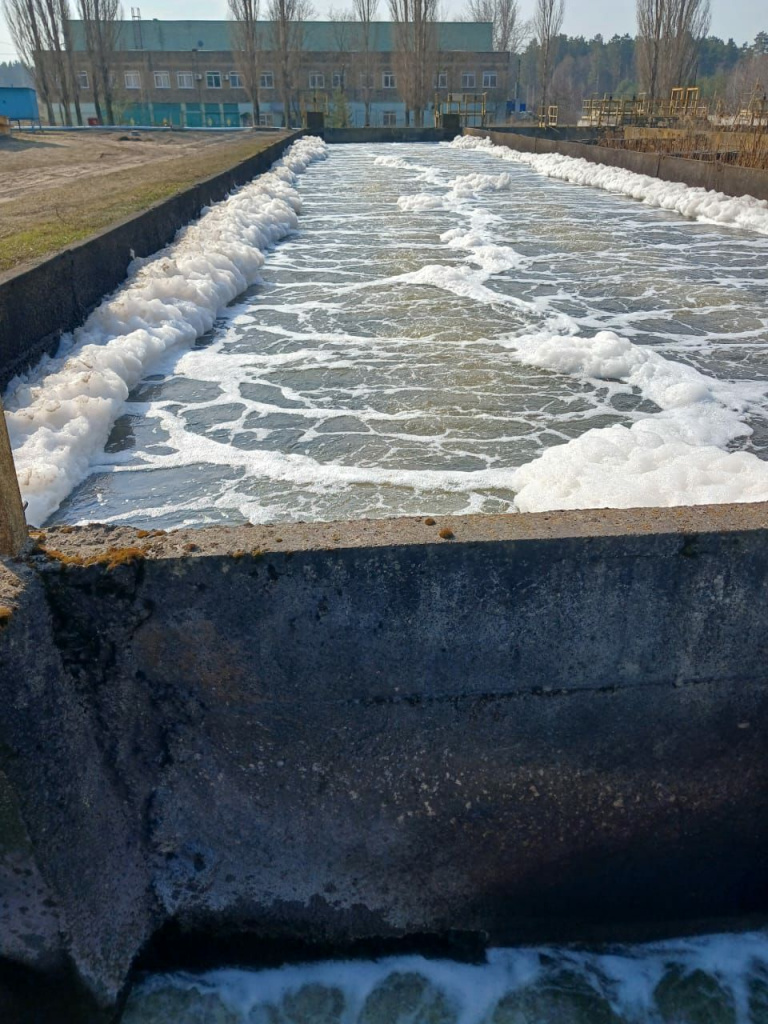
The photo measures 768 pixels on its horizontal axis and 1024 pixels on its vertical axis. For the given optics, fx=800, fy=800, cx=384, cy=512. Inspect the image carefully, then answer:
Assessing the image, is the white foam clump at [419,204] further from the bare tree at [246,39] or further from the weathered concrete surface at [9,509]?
the bare tree at [246,39]

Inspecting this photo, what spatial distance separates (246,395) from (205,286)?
2466mm

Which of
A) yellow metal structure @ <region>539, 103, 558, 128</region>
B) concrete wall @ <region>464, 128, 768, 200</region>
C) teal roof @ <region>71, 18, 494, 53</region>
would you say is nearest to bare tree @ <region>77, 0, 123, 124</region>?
teal roof @ <region>71, 18, 494, 53</region>

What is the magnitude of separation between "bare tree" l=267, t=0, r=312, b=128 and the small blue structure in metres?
13.1

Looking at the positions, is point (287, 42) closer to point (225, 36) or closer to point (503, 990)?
point (225, 36)

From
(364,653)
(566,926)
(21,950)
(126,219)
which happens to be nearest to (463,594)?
(364,653)

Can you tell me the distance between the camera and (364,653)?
2.11 metres

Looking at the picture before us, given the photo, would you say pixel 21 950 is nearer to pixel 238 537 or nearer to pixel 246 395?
pixel 238 537

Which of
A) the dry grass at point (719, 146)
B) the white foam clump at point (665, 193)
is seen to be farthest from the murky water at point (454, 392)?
the dry grass at point (719, 146)

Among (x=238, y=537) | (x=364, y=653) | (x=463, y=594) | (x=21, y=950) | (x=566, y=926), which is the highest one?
(x=238, y=537)

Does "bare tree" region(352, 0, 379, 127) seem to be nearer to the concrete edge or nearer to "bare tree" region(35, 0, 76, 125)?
"bare tree" region(35, 0, 76, 125)

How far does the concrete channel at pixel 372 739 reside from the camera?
2.02 metres

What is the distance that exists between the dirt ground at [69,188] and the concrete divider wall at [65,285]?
18cm

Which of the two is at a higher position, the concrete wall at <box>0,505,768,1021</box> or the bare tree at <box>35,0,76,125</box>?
the bare tree at <box>35,0,76,125</box>

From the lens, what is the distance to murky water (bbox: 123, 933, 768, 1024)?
2.28 meters
